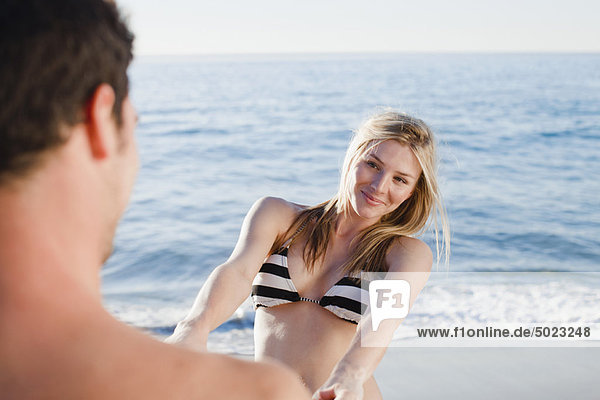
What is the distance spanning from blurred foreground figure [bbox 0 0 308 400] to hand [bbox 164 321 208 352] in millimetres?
1214

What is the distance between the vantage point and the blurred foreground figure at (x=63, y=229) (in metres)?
0.72

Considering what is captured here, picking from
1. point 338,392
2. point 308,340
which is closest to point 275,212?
point 308,340

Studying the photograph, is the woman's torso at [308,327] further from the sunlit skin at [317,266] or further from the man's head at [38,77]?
the man's head at [38,77]

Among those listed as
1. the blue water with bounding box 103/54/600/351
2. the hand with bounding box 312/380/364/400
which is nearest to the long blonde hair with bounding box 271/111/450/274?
the blue water with bounding box 103/54/600/351

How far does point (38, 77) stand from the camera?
0.74m

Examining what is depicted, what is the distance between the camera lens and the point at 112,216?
2.82ft

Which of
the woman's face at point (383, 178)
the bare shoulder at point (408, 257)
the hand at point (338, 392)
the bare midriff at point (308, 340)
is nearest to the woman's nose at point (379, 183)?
the woman's face at point (383, 178)

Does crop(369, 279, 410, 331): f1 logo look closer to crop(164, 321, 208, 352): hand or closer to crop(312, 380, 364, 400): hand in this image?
crop(312, 380, 364, 400): hand

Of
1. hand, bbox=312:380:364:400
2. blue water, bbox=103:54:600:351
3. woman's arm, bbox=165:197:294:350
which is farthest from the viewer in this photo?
blue water, bbox=103:54:600:351

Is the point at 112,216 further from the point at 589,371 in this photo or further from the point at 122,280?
the point at 122,280

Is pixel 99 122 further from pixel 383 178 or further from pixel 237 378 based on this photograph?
pixel 383 178

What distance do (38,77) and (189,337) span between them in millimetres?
1411

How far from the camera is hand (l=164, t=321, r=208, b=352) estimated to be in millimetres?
1987

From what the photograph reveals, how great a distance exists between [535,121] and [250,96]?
32.1 ft
